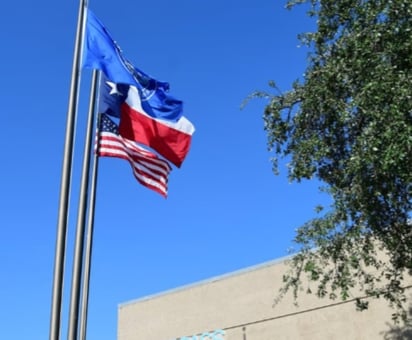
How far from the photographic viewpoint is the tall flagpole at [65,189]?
8.90 metres

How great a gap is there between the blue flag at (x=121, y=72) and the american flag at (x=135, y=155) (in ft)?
2.73

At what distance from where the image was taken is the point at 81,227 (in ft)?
32.6

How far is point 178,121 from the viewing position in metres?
12.9

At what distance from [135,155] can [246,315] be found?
15.6 meters

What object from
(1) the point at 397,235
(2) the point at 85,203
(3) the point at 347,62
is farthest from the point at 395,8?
(2) the point at 85,203

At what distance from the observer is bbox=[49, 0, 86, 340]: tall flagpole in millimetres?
8898

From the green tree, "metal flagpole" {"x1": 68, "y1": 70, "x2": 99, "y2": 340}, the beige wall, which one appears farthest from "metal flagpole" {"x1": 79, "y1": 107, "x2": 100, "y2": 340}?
the beige wall

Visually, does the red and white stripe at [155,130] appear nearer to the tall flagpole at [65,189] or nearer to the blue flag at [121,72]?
the blue flag at [121,72]

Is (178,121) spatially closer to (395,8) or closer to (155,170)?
(155,170)

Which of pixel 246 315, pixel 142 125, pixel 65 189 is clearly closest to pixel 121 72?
pixel 142 125

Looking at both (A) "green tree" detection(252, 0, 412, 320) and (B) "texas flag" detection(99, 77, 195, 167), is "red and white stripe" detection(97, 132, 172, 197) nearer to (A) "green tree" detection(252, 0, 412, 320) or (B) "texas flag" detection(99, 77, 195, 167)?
(B) "texas flag" detection(99, 77, 195, 167)

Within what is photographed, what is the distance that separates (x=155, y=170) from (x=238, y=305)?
15565mm

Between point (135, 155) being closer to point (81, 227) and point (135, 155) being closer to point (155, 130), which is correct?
point (155, 130)

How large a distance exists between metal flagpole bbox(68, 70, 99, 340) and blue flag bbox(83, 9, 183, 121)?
307mm
